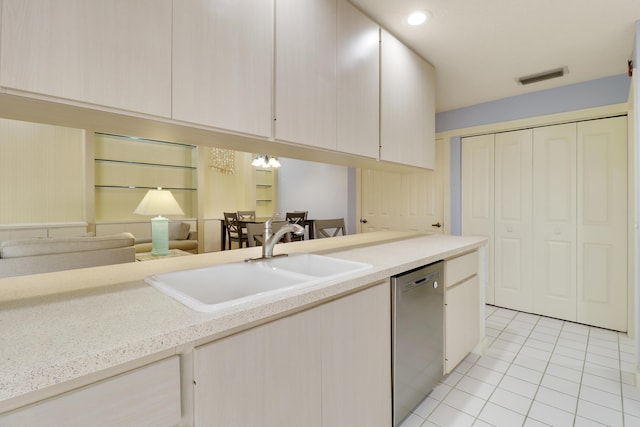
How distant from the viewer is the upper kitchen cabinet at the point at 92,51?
817mm

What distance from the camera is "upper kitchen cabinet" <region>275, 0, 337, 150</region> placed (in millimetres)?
1443

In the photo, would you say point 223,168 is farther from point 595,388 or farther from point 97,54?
point 595,388

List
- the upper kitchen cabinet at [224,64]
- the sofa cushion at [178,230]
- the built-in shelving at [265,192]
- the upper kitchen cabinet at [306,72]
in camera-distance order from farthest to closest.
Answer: the built-in shelving at [265,192] → the sofa cushion at [178,230] → the upper kitchen cabinet at [306,72] → the upper kitchen cabinet at [224,64]

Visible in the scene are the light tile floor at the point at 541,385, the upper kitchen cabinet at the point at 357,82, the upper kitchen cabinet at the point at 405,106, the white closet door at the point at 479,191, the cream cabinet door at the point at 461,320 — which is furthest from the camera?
the white closet door at the point at 479,191

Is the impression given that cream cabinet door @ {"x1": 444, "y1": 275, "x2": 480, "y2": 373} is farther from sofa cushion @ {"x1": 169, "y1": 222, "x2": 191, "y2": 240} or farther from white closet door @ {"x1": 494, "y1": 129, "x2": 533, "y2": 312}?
sofa cushion @ {"x1": 169, "y1": 222, "x2": 191, "y2": 240}

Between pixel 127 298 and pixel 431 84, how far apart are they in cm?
271

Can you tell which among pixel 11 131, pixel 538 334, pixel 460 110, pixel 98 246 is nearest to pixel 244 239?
pixel 98 246

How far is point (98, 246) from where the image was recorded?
2.22 m

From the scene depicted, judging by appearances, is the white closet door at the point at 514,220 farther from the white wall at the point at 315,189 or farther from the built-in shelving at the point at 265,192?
the built-in shelving at the point at 265,192

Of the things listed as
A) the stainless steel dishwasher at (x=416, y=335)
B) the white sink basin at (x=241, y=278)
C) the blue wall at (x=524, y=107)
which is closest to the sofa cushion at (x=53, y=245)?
the white sink basin at (x=241, y=278)

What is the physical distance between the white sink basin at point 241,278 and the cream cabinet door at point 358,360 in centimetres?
15

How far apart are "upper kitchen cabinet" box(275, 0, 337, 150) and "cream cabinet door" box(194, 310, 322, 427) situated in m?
→ 0.90

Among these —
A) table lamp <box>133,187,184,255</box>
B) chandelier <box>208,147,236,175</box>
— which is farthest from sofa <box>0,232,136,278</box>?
chandelier <box>208,147,236,175</box>

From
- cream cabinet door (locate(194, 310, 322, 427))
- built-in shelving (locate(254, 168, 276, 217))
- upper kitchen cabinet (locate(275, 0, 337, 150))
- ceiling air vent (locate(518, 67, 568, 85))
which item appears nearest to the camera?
cream cabinet door (locate(194, 310, 322, 427))
